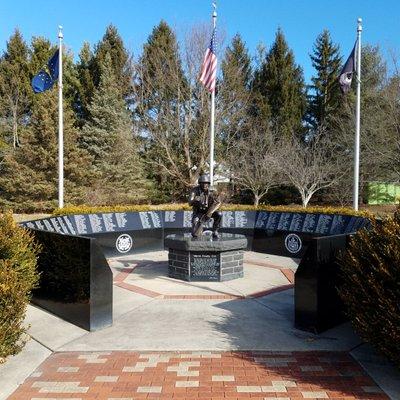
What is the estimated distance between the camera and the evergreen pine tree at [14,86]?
33.1 m

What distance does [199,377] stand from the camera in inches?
182

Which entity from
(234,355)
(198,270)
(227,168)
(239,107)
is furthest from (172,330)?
(239,107)

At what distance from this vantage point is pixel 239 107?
30453mm

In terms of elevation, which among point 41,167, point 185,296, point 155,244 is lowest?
point 185,296

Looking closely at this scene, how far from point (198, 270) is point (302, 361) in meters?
Result: 4.86

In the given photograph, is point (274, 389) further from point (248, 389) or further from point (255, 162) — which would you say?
point (255, 162)

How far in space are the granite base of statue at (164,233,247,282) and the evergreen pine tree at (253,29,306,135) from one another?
80.4 feet

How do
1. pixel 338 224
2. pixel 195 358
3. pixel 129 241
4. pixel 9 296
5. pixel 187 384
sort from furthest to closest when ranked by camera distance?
pixel 129 241 < pixel 338 224 < pixel 195 358 < pixel 9 296 < pixel 187 384

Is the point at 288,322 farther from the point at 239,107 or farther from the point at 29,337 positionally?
the point at 239,107

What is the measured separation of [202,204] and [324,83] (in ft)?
104

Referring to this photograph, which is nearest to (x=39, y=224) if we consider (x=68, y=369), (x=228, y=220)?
(x=68, y=369)

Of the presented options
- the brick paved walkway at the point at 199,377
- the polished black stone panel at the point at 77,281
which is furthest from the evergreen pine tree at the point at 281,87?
the brick paved walkway at the point at 199,377

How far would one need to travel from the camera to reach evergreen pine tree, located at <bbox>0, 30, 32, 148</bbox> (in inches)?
1303

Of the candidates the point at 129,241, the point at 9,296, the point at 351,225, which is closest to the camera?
the point at 9,296
